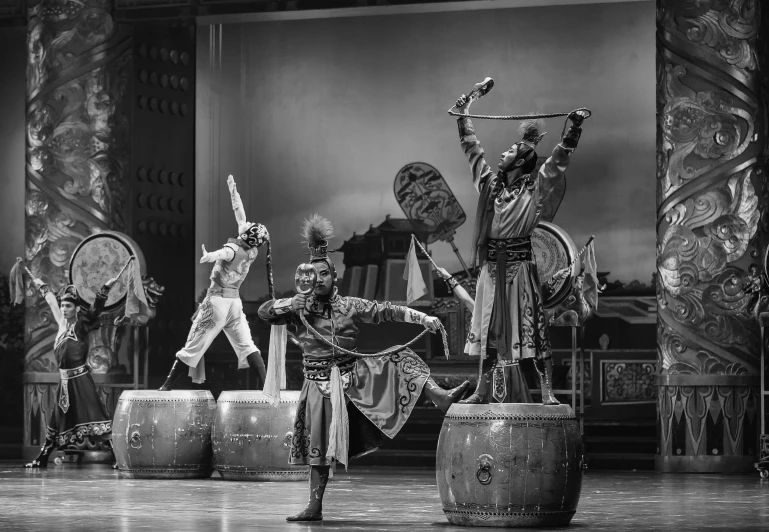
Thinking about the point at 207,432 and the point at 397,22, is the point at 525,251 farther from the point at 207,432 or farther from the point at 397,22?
the point at 397,22

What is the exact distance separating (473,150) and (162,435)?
13.8ft

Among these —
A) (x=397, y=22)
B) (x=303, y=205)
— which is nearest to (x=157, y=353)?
(x=303, y=205)

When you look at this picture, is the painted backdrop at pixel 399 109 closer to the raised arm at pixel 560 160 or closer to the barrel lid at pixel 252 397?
the barrel lid at pixel 252 397

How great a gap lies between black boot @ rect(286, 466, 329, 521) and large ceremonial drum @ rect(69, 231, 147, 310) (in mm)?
Answer: 5191

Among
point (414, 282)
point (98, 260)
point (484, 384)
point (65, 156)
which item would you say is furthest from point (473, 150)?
point (65, 156)

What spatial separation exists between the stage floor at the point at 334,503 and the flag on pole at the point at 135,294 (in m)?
1.48

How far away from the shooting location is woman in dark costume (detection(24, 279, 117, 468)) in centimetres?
1157

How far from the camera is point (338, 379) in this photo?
7.20 m

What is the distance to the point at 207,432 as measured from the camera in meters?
10.6

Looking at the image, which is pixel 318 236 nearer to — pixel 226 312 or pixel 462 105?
pixel 462 105

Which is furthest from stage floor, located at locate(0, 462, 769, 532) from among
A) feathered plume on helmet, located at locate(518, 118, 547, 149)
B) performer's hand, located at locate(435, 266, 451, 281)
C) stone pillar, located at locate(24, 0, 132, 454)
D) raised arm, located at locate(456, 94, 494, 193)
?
stone pillar, located at locate(24, 0, 132, 454)

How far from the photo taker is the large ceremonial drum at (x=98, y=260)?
477 inches

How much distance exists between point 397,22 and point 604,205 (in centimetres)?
281

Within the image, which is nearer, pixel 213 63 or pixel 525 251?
pixel 525 251
